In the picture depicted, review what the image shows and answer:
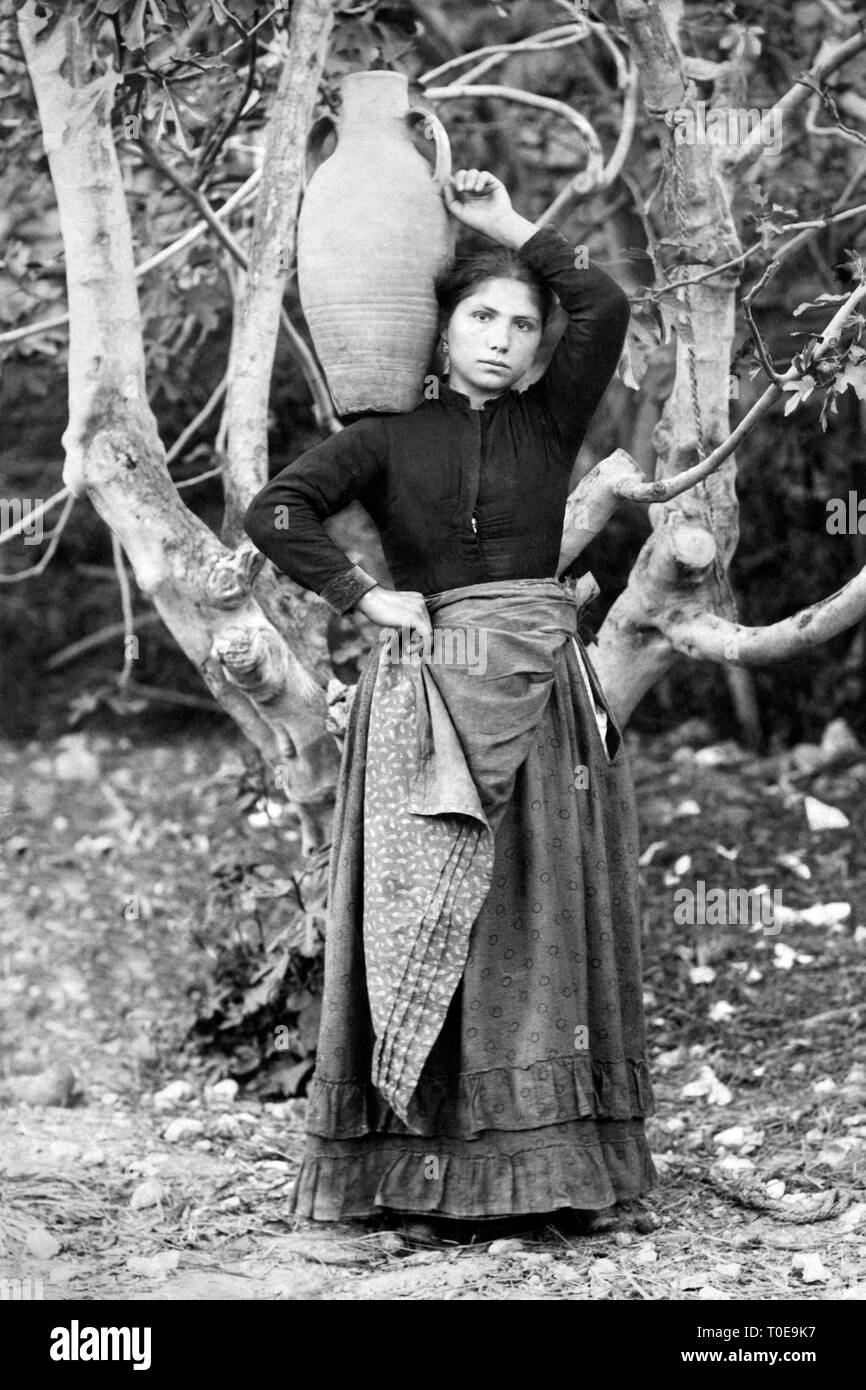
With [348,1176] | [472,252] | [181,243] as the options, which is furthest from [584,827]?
[181,243]

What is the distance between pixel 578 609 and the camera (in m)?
3.51

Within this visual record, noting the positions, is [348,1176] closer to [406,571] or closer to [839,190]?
[406,571]

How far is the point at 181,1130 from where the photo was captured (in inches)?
159

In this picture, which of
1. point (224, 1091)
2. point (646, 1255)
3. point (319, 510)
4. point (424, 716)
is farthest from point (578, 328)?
point (224, 1091)

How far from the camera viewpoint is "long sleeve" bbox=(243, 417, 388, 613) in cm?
317

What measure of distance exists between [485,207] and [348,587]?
750 mm

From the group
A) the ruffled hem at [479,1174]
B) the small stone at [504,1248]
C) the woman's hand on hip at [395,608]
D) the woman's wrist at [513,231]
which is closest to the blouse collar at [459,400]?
the woman's wrist at [513,231]

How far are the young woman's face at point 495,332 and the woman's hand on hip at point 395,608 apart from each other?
0.41 meters

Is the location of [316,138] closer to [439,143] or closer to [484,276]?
[439,143]

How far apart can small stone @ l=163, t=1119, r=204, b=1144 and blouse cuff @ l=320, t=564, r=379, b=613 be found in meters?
1.45

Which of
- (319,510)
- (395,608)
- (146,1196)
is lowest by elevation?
(146,1196)

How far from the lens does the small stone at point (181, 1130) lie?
4008 mm

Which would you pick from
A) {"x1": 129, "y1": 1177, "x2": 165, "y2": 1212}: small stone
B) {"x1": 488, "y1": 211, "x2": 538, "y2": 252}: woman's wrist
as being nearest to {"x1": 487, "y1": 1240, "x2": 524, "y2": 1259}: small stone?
{"x1": 129, "y1": 1177, "x2": 165, "y2": 1212}: small stone

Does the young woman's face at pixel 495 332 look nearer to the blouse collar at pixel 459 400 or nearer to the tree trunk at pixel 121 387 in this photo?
the blouse collar at pixel 459 400
